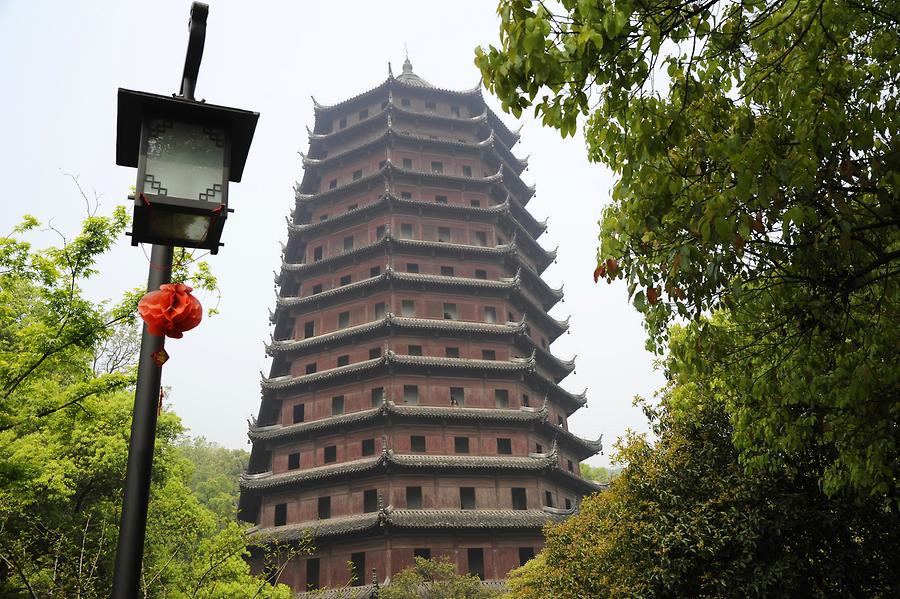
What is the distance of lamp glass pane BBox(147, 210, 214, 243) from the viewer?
3.26m

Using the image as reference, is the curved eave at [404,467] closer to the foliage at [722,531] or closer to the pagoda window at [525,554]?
the pagoda window at [525,554]

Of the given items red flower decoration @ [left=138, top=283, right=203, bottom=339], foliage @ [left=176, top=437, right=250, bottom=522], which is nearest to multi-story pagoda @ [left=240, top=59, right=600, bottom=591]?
foliage @ [left=176, top=437, right=250, bottom=522]

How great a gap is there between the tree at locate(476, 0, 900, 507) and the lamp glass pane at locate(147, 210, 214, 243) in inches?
111

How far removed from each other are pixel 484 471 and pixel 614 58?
26100mm

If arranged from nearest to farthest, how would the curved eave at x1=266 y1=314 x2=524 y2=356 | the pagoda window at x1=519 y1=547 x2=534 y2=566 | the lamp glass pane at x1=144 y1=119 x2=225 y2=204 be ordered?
the lamp glass pane at x1=144 y1=119 x2=225 y2=204
the pagoda window at x1=519 y1=547 x2=534 y2=566
the curved eave at x1=266 y1=314 x2=524 y2=356

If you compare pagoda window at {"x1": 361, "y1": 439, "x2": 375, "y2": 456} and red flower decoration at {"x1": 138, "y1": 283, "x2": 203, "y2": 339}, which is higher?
pagoda window at {"x1": 361, "y1": 439, "x2": 375, "y2": 456}

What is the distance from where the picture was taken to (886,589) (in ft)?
30.6

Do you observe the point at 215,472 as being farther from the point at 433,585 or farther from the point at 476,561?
the point at 433,585

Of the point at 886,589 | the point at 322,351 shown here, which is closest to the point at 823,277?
the point at 886,589

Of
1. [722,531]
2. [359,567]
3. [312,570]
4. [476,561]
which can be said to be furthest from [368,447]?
[722,531]

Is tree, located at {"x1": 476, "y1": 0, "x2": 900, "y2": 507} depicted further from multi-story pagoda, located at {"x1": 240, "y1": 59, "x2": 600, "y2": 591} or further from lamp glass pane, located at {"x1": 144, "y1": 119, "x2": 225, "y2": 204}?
multi-story pagoda, located at {"x1": 240, "y1": 59, "x2": 600, "y2": 591}

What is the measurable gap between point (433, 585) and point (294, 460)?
1098 centimetres

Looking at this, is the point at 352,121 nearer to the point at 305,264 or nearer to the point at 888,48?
the point at 305,264

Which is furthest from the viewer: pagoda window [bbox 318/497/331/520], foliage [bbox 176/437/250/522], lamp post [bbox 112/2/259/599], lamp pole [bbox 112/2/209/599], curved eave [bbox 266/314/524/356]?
foliage [bbox 176/437/250/522]
